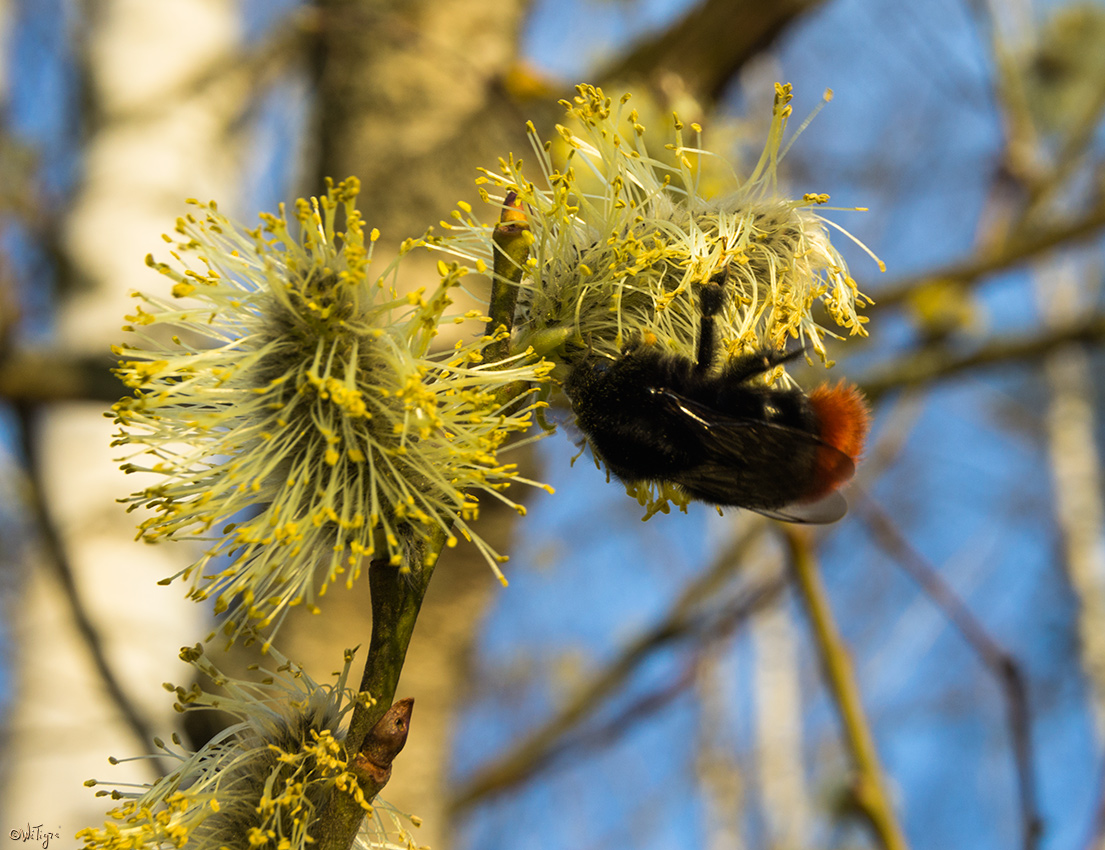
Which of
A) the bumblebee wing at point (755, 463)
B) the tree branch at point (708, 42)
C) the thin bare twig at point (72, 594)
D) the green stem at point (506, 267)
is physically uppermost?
the tree branch at point (708, 42)

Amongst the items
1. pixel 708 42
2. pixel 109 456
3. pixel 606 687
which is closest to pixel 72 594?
pixel 109 456

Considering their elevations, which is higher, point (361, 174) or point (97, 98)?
point (97, 98)

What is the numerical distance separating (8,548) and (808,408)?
4.25 meters

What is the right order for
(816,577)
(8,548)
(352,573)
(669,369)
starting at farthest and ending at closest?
(8,548)
(816,577)
(669,369)
(352,573)

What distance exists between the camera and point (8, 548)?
4277mm

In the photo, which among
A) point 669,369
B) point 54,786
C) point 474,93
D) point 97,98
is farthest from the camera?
point 97,98

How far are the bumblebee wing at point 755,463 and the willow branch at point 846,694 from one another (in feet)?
1.62

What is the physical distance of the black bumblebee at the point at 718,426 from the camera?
1108mm

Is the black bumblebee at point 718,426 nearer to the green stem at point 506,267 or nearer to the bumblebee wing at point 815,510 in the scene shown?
the bumblebee wing at point 815,510

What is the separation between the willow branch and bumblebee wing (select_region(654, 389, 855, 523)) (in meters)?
0.49

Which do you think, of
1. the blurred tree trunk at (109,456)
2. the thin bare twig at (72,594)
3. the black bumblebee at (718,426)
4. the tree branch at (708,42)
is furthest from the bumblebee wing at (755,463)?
the tree branch at (708,42)

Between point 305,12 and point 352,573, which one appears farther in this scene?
point 305,12

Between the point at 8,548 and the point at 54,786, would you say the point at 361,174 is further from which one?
the point at 8,548

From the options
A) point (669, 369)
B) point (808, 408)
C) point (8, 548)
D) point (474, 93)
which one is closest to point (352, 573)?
point (669, 369)
